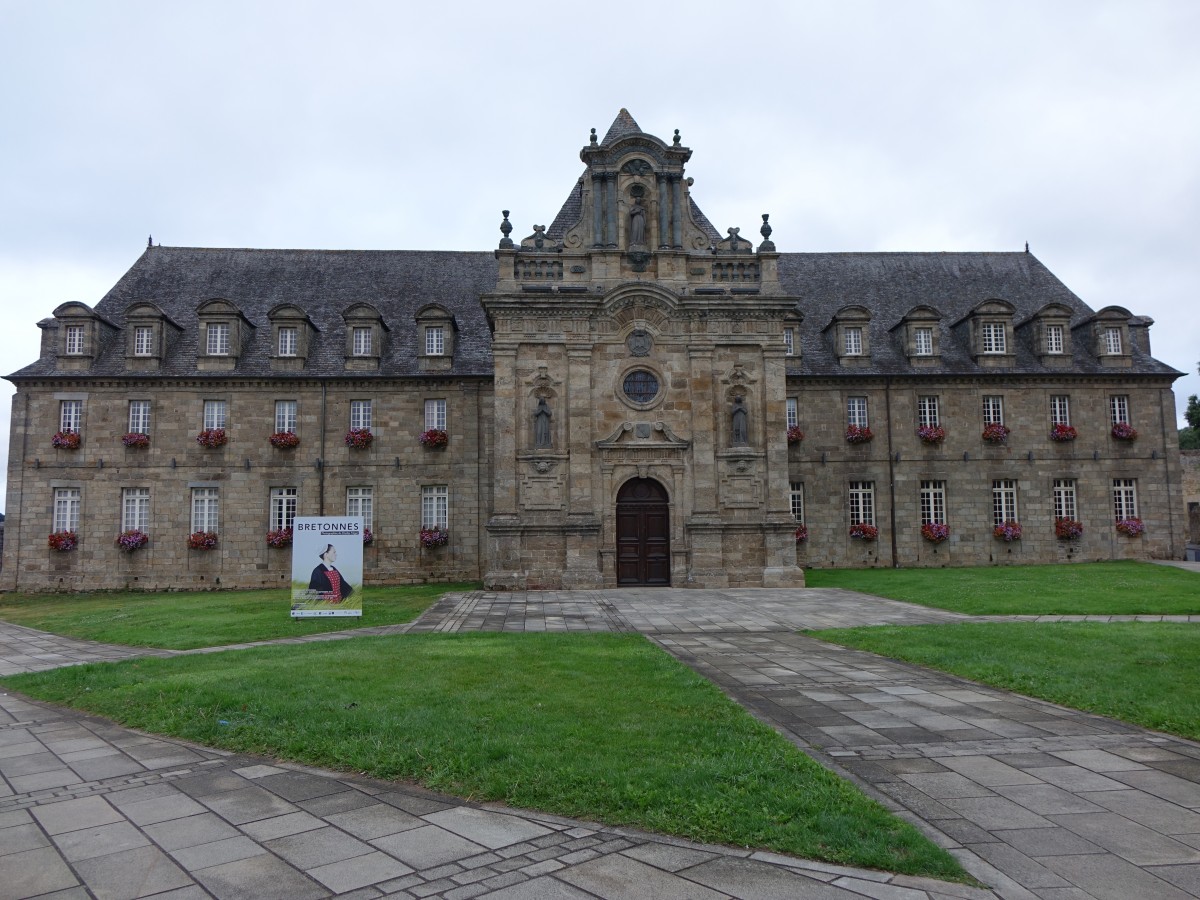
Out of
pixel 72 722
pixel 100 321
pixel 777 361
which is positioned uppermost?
pixel 100 321

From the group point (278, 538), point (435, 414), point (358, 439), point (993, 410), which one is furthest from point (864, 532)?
point (278, 538)

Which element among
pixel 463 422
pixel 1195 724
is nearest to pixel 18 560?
pixel 463 422

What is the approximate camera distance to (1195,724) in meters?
8.48

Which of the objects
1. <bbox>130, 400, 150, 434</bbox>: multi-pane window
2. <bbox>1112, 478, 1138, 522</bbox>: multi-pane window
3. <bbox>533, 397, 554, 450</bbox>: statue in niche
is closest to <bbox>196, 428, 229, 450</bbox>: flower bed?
<bbox>130, 400, 150, 434</bbox>: multi-pane window

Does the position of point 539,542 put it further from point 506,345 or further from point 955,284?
point 955,284

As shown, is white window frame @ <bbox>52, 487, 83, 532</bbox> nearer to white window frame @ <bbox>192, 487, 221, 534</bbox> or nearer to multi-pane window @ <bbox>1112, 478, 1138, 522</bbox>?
white window frame @ <bbox>192, 487, 221, 534</bbox>

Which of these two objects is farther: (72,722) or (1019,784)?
(72,722)

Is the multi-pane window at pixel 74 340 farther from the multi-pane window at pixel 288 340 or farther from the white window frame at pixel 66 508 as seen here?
the multi-pane window at pixel 288 340

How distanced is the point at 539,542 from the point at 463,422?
26.2 feet

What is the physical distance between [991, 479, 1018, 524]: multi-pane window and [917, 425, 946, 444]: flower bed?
278 cm

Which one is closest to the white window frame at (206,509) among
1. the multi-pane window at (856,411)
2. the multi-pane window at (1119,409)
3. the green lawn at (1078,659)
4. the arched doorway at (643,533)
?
the arched doorway at (643,533)

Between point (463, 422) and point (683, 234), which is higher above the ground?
point (683, 234)

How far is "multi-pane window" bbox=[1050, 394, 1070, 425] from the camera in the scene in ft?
110

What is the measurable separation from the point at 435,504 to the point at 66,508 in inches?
546
